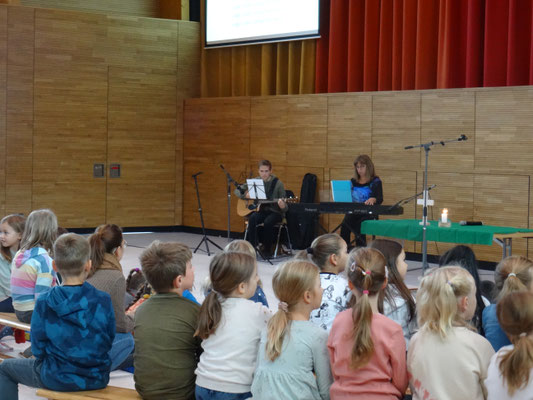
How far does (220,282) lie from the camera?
307cm

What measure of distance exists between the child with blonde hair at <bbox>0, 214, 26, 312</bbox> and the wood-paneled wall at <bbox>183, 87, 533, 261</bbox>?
228 inches

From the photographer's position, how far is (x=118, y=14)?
1215cm

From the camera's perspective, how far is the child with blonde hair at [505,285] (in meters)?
3.05

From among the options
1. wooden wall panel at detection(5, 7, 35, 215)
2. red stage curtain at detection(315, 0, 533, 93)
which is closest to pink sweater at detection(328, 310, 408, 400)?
red stage curtain at detection(315, 0, 533, 93)

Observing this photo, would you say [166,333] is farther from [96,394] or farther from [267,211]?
[267,211]

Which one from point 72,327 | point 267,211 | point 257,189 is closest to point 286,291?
point 72,327

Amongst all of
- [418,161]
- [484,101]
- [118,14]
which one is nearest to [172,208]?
[118,14]

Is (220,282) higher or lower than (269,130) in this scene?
lower

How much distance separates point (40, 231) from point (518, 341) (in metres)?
2.93

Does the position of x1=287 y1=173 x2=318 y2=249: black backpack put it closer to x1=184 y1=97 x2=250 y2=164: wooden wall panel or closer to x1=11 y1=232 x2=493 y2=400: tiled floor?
x1=11 y1=232 x2=493 y2=400: tiled floor

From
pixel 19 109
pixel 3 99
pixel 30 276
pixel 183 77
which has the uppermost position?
pixel 183 77

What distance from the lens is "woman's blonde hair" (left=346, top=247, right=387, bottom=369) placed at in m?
2.76

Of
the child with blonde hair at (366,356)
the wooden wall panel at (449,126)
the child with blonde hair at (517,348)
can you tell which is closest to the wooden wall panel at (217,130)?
the wooden wall panel at (449,126)

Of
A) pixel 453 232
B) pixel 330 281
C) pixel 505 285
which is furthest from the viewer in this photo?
pixel 453 232
